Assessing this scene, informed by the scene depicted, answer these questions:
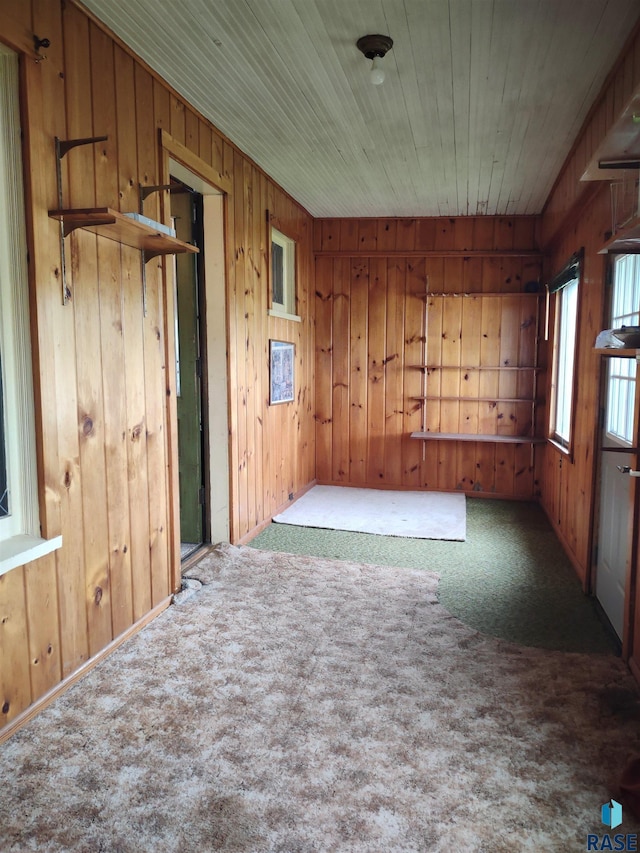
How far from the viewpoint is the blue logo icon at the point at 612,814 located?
5.25ft

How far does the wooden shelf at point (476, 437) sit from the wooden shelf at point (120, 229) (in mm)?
3415

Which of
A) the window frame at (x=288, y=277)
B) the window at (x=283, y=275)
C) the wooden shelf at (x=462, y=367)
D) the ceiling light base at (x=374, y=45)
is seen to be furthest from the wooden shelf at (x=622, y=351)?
the wooden shelf at (x=462, y=367)

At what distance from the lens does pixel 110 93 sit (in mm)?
2434

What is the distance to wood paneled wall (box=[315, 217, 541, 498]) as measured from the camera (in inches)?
214

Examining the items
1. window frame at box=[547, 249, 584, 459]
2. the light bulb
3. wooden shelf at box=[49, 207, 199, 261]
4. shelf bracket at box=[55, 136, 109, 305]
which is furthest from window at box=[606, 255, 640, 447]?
shelf bracket at box=[55, 136, 109, 305]

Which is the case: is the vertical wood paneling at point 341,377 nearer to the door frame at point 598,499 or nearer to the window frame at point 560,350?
the window frame at point 560,350

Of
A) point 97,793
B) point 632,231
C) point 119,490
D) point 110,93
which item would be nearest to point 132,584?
point 119,490

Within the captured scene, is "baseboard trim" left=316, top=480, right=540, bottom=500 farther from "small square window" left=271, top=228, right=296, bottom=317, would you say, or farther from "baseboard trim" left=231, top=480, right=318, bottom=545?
"small square window" left=271, top=228, right=296, bottom=317

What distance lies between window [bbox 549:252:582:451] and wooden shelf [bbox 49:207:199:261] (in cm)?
270

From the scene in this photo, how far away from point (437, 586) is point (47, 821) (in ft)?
7.21

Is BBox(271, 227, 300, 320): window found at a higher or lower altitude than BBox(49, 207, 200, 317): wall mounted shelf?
higher

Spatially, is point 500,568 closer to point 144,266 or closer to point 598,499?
point 598,499

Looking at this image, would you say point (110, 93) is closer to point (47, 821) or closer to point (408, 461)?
point (47, 821)

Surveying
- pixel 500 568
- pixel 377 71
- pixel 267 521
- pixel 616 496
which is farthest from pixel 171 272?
pixel 500 568
